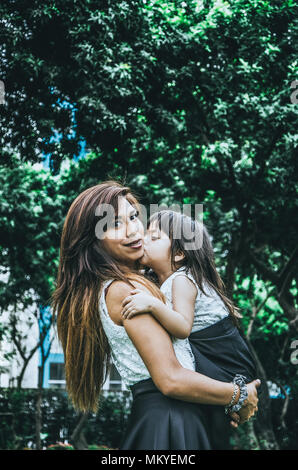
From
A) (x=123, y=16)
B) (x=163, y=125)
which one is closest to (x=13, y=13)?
(x=123, y=16)

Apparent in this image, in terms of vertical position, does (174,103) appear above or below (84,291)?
above

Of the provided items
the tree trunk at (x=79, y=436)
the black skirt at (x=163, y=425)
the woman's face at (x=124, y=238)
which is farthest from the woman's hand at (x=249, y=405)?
the tree trunk at (x=79, y=436)

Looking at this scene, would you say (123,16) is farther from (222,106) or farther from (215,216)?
(215,216)

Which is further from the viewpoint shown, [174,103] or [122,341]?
[174,103]

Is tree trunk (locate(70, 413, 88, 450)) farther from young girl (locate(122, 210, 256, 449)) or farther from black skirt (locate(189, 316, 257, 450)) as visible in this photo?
black skirt (locate(189, 316, 257, 450))

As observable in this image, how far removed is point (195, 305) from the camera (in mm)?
2439

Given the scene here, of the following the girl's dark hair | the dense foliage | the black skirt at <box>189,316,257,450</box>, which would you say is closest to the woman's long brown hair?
the black skirt at <box>189,316,257,450</box>

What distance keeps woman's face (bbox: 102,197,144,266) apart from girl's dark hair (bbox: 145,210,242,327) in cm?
37

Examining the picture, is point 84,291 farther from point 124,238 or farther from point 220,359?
point 220,359

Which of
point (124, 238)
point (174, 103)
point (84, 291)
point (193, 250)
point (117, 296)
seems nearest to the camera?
point (117, 296)

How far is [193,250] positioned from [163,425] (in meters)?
1.02

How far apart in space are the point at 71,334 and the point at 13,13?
444 centimetres

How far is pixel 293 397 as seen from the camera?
8680mm

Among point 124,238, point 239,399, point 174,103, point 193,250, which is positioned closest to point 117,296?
point 124,238
